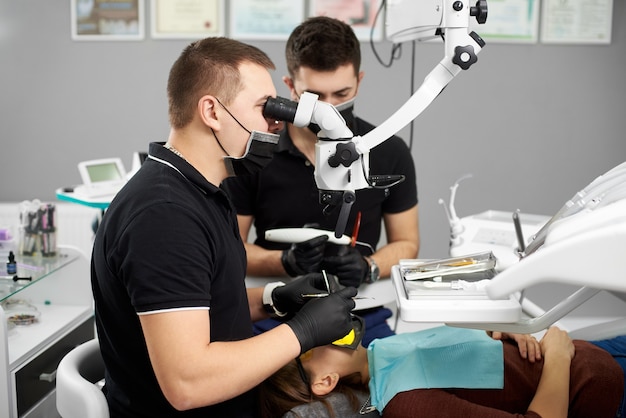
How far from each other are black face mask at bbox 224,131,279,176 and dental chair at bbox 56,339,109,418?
1.65 ft

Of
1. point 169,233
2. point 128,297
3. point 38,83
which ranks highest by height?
point 38,83

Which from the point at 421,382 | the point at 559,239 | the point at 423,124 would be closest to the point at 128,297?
the point at 421,382

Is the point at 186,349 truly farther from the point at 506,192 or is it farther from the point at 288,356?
the point at 506,192

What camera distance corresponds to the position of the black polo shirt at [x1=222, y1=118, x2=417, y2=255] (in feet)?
6.45

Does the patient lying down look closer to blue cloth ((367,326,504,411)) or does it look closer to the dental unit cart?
blue cloth ((367,326,504,411))

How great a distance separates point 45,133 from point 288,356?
105 inches

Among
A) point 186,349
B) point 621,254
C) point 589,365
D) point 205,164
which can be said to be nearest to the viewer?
point 621,254

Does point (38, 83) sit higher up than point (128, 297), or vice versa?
point (38, 83)

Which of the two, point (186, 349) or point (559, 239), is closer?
point (559, 239)

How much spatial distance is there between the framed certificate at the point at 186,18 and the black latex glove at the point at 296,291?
6.63 ft

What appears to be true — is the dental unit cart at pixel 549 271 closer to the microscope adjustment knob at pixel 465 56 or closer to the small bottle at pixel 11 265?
the microscope adjustment knob at pixel 465 56

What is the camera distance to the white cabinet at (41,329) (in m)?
1.78

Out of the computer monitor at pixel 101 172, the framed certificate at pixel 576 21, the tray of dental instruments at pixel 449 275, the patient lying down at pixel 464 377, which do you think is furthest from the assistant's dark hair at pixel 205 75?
the framed certificate at pixel 576 21

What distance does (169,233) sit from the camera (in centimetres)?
116
